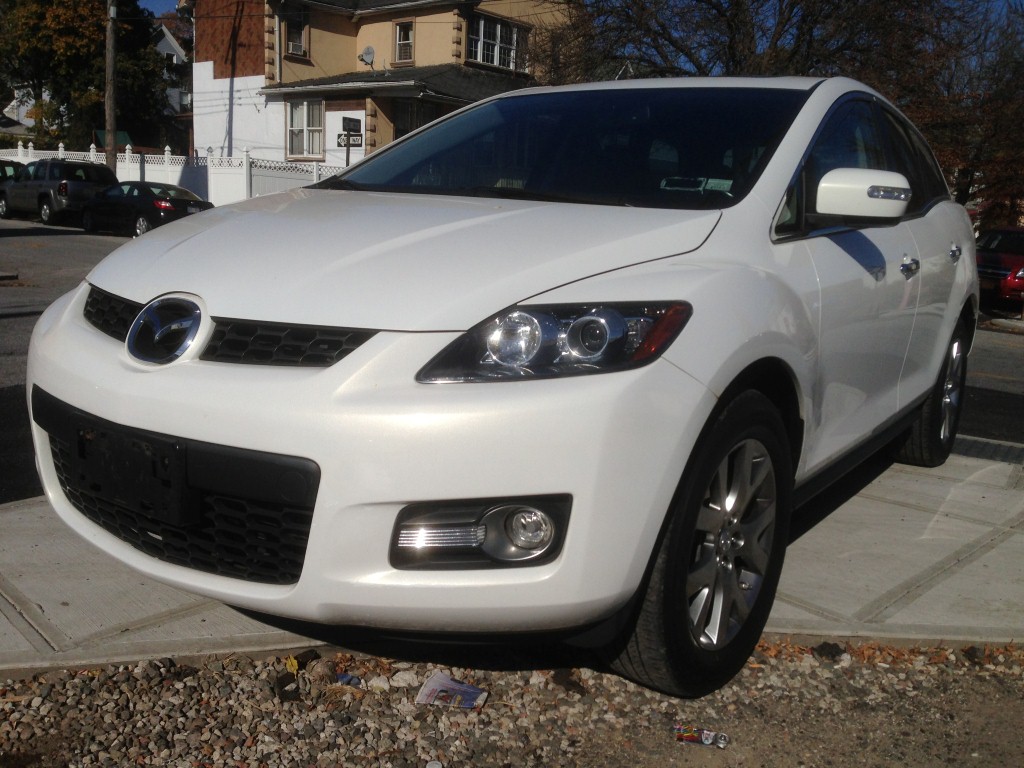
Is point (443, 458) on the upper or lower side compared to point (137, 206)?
upper

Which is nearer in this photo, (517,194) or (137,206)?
(517,194)

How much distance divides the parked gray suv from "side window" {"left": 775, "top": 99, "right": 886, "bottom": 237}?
23903 mm

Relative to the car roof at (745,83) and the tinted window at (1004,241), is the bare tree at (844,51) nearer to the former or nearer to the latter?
the tinted window at (1004,241)

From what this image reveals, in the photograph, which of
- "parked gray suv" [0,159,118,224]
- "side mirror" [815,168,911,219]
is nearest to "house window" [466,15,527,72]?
"parked gray suv" [0,159,118,224]

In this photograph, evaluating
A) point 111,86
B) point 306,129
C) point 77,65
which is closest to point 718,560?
point 111,86

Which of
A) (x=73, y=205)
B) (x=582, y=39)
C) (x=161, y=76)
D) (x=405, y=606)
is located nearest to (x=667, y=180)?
(x=405, y=606)

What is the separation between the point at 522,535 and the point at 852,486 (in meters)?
2.94

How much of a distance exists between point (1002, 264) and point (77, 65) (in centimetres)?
4328

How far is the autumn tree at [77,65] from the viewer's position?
46250mm

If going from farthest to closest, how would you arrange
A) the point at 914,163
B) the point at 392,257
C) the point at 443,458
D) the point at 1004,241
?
the point at 1004,241
the point at 914,163
the point at 392,257
the point at 443,458

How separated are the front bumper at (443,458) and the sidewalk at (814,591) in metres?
0.76

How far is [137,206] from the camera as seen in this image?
23.3m

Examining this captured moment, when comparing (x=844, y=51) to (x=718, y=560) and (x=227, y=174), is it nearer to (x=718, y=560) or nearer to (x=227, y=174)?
(x=227, y=174)

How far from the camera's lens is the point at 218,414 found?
7.79 ft
